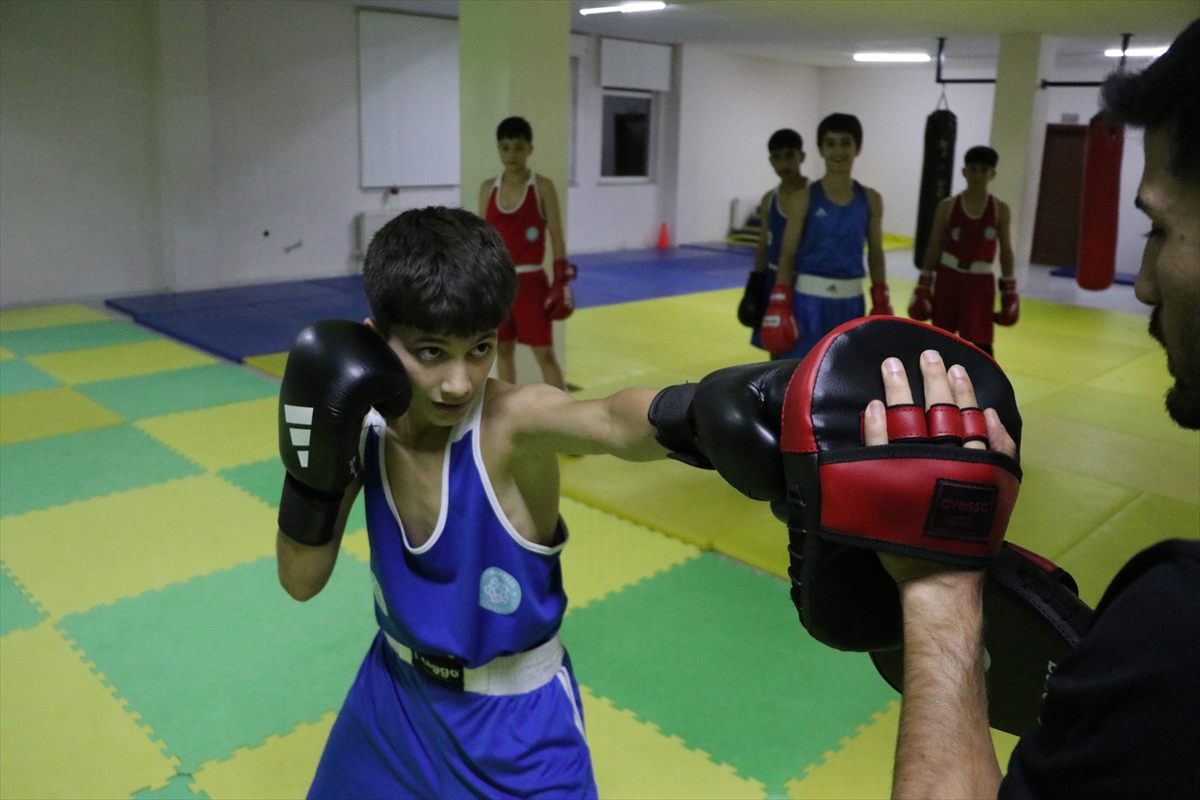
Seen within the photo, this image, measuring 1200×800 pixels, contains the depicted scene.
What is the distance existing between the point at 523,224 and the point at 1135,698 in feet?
16.3

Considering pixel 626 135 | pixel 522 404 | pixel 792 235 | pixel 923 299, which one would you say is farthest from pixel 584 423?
pixel 626 135

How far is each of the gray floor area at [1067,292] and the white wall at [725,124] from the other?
2.77 metres

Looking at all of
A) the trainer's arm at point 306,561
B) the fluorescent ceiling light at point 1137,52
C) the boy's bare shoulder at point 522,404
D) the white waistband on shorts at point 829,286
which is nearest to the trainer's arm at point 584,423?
the boy's bare shoulder at point 522,404

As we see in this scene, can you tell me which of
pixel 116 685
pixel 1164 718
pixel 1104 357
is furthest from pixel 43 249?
pixel 1164 718

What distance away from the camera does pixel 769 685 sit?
3.04m

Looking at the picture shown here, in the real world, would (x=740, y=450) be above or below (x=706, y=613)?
above

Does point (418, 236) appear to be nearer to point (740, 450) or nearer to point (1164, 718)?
point (740, 450)

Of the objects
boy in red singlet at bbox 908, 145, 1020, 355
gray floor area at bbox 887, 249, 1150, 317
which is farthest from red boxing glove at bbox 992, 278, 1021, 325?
gray floor area at bbox 887, 249, 1150, 317

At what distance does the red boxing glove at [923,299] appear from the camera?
5.90 metres

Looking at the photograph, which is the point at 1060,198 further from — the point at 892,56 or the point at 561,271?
the point at 561,271

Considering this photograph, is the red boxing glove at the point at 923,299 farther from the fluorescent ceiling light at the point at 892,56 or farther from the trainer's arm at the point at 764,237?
the fluorescent ceiling light at the point at 892,56

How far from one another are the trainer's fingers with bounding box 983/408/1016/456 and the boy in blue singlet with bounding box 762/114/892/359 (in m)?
3.89

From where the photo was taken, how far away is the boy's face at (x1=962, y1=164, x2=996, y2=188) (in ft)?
19.7

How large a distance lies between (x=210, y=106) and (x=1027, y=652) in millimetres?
9476
